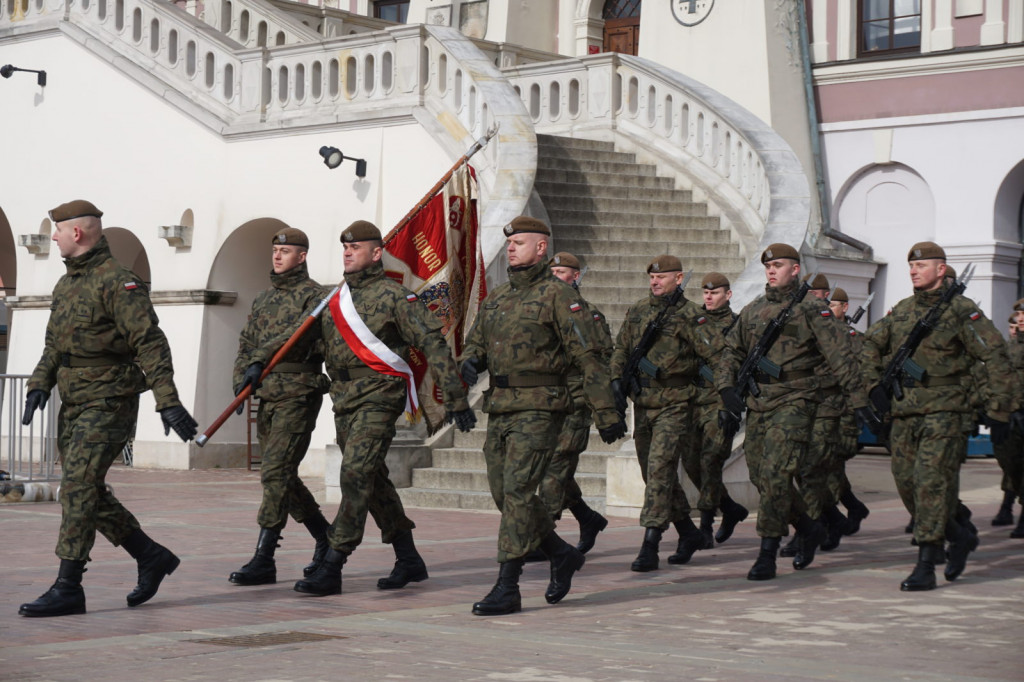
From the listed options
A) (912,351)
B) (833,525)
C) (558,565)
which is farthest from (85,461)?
(833,525)

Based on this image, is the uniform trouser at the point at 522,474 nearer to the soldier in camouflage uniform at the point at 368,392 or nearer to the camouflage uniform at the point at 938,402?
the soldier in camouflage uniform at the point at 368,392

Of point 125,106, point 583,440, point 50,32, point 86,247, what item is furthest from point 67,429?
point 50,32

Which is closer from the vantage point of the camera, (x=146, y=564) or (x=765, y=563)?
(x=146, y=564)

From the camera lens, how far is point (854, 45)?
960 inches

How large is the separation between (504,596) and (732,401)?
7.09 ft

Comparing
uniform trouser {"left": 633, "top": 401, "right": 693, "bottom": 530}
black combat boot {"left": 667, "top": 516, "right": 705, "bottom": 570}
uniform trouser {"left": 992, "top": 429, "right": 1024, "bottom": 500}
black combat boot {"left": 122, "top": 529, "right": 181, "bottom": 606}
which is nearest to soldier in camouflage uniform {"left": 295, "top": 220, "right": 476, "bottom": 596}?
black combat boot {"left": 122, "top": 529, "right": 181, "bottom": 606}

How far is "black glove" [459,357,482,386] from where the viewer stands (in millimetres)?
8656

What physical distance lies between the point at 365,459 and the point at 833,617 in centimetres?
259

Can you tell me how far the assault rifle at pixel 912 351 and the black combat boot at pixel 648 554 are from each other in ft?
5.47

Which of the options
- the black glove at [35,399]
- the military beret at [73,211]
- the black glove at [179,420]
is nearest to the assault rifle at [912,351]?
the black glove at [179,420]

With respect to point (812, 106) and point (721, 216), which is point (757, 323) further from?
point (812, 106)

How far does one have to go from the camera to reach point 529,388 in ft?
28.3

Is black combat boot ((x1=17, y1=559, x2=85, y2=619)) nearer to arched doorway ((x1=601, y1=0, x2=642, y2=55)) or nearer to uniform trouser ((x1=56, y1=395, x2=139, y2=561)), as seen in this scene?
uniform trouser ((x1=56, y1=395, x2=139, y2=561))

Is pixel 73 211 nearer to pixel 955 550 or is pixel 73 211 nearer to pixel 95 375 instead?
pixel 95 375
